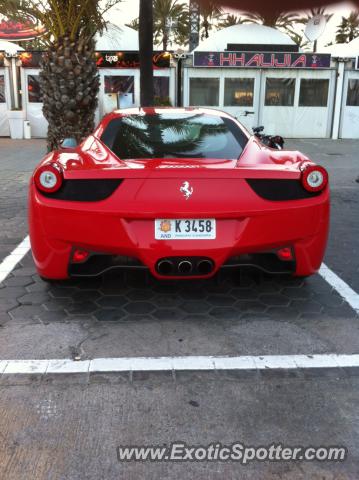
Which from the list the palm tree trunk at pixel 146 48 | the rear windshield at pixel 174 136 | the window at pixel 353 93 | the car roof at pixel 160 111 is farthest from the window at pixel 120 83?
the rear windshield at pixel 174 136

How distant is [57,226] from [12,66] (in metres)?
15.9

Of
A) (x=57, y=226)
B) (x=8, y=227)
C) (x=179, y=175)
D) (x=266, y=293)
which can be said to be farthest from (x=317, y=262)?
(x=8, y=227)

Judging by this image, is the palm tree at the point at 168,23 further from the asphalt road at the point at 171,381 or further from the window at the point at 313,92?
the asphalt road at the point at 171,381

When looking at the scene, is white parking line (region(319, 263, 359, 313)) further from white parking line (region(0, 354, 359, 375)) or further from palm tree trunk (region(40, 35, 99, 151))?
palm tree trunk (region(40, 35, 99, 151))

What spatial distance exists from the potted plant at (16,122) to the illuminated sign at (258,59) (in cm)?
605

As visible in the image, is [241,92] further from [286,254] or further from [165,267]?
[165,267]

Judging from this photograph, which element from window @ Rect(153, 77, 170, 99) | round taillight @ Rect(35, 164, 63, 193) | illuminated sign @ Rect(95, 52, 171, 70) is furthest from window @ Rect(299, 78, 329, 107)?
round taillight @ Rect(35, 164, 63, 193)

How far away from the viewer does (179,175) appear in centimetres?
314

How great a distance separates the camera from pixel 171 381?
2.66 meters

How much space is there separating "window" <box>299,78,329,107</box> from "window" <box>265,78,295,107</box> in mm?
345

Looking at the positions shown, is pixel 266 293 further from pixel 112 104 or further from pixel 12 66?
pixel 12 66

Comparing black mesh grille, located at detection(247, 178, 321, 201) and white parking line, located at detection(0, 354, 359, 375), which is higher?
black mesh grille, located at detection(247, 178, 321, 201)

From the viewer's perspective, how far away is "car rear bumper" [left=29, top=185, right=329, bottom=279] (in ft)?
10.2

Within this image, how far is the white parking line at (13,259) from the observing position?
14.1ft
